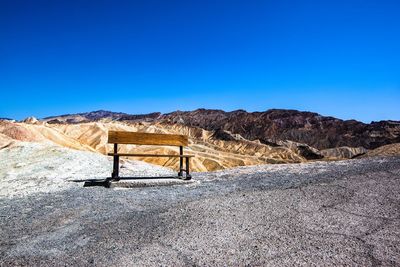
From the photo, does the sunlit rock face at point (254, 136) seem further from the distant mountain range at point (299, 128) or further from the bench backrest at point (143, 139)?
the bench backrest at point (143, 139)

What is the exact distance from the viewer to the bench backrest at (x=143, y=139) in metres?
10.5

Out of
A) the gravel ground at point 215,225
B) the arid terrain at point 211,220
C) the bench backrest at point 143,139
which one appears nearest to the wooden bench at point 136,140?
the bench backrest at point 143,139

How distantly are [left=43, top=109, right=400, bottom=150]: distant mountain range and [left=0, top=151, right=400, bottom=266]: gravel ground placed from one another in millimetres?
113730

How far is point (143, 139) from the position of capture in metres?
10.9

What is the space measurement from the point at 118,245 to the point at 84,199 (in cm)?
348

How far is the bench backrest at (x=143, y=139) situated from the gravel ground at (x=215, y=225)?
1.54 meters

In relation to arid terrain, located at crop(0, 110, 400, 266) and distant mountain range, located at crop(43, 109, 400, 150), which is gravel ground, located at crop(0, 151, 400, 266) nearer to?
arid terrain, located at crop(0, 110, 400, 266)

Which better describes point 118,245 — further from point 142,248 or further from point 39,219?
point 39,219

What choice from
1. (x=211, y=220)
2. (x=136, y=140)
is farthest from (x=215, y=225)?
(x=136, y=140)

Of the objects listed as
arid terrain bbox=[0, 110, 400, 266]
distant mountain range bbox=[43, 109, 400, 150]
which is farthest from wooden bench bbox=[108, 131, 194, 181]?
distant mountain range bbox=[43, 109, 400, 150]

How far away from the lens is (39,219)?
718 centimetres

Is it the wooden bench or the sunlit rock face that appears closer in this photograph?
the wooden bench

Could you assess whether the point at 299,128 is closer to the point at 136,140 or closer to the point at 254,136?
the point at 254,136

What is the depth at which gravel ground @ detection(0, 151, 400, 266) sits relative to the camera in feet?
16.4
